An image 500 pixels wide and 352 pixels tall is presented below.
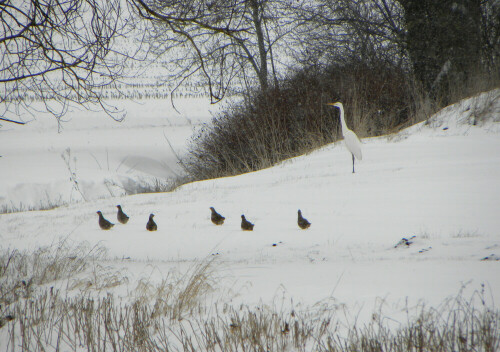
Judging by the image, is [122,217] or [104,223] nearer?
[104,223]

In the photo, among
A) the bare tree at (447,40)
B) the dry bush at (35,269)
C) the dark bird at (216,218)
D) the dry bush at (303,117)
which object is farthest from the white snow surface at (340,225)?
the bare tree at (447,40)

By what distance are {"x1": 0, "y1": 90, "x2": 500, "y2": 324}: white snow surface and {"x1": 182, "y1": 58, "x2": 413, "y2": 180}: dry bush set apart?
5.30ft

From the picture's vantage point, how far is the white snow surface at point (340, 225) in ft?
11.4

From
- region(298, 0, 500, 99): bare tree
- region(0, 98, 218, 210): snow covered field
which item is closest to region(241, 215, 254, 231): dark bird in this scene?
region(0, 98, 218, 210): snow covered field

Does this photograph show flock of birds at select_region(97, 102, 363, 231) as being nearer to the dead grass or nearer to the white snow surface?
the white snow surface

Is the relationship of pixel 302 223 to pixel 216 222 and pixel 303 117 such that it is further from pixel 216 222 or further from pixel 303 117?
pixel 303 117

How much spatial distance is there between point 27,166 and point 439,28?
15.2 meters

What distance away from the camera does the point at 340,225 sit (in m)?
5.77

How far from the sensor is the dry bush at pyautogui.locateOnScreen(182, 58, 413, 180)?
42.1 feet

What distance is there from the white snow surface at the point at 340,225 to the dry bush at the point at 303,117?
161 cm

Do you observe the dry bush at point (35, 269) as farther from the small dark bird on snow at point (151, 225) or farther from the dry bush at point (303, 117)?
the dry bush at point (303, 117)

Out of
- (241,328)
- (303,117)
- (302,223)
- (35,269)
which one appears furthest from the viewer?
(303,117)

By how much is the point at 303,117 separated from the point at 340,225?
7811 mm

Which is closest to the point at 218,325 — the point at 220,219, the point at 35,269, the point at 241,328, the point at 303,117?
the point at 241,328
